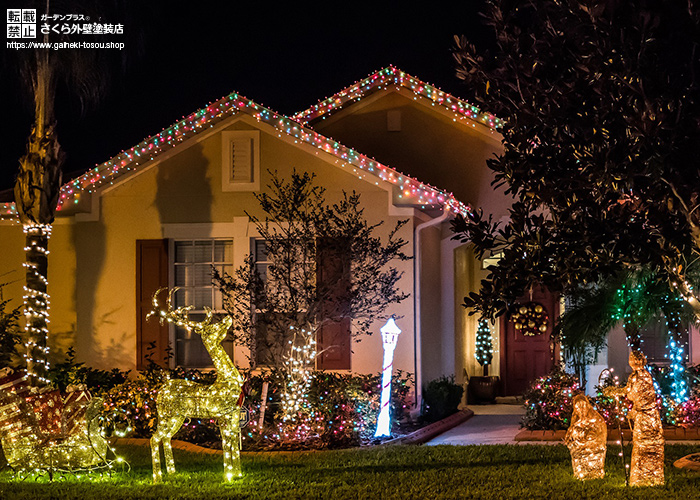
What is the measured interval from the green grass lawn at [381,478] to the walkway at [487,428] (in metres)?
1.07

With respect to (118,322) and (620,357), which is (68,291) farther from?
(620,357)

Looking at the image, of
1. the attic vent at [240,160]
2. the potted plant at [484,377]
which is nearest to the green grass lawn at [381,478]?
the attic vent at [240,160]

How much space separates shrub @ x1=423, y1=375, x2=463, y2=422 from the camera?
502 inches

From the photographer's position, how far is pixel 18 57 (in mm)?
11891

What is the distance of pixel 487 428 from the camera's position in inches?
496

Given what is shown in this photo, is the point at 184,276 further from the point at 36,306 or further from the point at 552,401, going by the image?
the point at 552,401

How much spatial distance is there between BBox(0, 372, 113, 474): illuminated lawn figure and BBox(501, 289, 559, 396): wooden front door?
861cm

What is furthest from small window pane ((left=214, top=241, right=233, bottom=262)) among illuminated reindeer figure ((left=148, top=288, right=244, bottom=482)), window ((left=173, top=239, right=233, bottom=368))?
illuminated reindeer figure ((left=148, top=288, right=244, bottom=482))

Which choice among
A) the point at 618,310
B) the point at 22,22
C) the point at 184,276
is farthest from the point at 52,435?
the point at 618,310

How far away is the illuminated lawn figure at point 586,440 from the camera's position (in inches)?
323

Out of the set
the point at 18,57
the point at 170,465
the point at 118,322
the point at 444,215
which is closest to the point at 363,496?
the point at 170,465

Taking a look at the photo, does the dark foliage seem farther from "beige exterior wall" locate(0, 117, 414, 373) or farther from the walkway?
the walkway

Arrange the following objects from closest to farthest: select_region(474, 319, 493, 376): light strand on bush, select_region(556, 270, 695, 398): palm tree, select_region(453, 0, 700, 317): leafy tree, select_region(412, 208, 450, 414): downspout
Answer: select_region(453, 0, 700, 317): leafy tree
select_region(556, 270, 695, 398): palm tree
select_region(412, 208, 450, 414): downspout
select_region(474, 319, 493, 376): light strand on bush

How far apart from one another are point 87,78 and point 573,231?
7.66 meters
